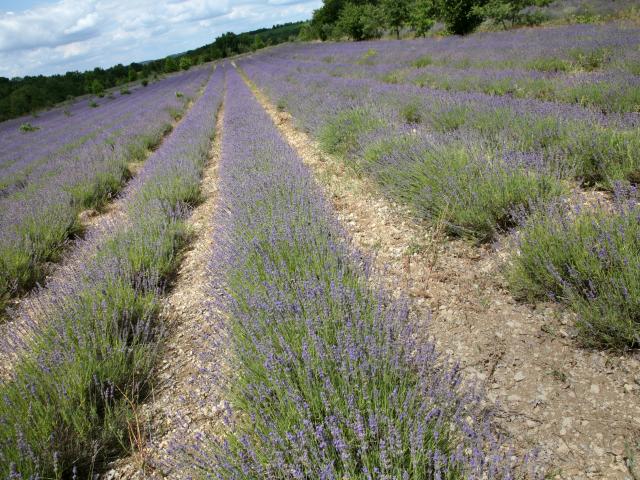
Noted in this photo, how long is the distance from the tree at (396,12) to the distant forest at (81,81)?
25992 mm

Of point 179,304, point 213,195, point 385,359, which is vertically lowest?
point 179,304

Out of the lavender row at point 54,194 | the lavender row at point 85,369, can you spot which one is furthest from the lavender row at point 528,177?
the lavender row at point 54,194

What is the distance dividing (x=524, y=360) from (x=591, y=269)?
61 cm

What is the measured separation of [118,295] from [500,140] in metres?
3.82

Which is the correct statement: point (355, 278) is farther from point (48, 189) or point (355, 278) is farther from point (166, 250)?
point (48, 189)

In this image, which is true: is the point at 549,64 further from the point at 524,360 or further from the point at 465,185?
the point at 524,360

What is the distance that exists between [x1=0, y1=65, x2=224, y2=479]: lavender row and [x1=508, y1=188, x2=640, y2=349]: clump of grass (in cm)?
241

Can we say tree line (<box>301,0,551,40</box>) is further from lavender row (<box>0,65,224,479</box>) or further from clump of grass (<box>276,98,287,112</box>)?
lavender row (<box>0,65,224,479</box>)

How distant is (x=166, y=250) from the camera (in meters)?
3.83

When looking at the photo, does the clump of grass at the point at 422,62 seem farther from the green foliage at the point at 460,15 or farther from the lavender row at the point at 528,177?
the green foliage at the point at 460,15

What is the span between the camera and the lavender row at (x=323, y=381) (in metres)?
1.36

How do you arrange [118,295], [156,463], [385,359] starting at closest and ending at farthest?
[385,359] → [156,463] → [118,295]

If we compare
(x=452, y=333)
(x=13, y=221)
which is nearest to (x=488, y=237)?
(x=452, y=333)

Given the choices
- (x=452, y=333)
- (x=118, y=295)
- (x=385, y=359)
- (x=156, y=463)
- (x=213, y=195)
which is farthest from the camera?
(x=213, y=195)
